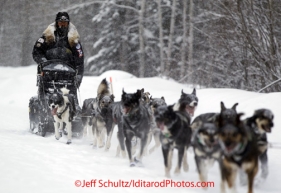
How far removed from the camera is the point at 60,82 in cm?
842

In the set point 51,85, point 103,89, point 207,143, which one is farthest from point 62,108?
point 207,143

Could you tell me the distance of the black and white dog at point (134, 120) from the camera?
585 cm

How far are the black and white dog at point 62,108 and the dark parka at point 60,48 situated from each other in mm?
731

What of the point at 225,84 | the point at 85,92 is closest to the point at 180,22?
the point at 225,84

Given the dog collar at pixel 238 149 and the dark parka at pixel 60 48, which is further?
the dark parka at pixel 60 48

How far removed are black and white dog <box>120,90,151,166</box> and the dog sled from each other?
2614 millimetres

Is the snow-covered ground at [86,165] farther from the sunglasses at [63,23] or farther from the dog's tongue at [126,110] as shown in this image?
the sunglasses at [63,23]

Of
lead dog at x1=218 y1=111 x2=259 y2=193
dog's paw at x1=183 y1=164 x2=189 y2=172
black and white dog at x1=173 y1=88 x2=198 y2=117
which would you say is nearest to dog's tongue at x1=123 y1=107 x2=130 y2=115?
black and white dog at x1=173 y1=88 x2=198 y2=117

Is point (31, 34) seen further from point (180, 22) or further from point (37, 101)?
point (37, 101)

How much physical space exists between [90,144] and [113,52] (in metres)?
16.8

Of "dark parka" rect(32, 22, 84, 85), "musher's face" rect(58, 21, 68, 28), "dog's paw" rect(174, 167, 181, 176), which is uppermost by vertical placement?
"musher's face" rect(58, 21, 68, 28)

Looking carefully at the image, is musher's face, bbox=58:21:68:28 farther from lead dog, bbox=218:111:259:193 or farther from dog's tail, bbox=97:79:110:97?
lead dog, bbox=218:111:259:193

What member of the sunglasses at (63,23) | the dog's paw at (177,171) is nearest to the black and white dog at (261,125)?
the dog's paw at (177,171)

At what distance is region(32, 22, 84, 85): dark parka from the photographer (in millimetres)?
8594
